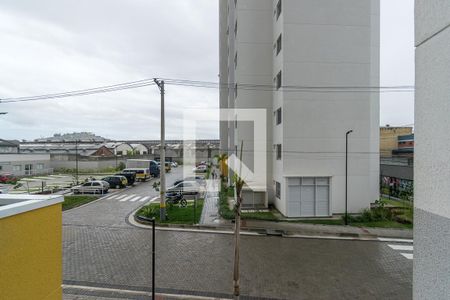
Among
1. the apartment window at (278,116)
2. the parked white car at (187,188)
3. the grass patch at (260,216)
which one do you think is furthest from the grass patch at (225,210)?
the apartment window at (278,116)

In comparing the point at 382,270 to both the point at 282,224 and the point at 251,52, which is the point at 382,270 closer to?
the point at 282,224

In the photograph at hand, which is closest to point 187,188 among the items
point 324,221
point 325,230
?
point 324,221

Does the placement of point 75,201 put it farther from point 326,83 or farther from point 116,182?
point 326,83

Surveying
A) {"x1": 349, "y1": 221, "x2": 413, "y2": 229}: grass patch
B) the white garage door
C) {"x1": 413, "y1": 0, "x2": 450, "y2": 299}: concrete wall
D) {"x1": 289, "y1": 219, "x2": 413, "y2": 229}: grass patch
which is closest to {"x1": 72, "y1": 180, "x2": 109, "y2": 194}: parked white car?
the white garage door

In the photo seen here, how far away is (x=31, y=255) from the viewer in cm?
377

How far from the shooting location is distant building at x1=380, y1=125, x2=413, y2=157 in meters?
47.0

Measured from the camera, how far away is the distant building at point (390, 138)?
4700 centimetres

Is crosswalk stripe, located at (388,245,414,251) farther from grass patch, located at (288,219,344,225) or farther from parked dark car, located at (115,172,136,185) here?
parked dark car, located at (115,172,136,185)

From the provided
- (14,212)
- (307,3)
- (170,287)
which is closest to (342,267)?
(170,287)

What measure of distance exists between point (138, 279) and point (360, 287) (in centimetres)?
704

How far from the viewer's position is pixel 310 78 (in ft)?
56.5

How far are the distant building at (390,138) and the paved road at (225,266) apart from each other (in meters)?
39.8

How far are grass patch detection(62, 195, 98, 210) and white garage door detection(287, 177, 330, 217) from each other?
15957mm

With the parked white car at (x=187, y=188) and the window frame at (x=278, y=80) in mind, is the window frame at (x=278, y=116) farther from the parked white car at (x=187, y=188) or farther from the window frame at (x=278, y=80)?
the parked white car at (x=187, y=188)
